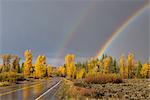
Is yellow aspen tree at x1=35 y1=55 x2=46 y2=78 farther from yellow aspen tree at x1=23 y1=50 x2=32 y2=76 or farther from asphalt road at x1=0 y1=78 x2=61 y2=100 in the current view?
asphalt road at x1=0 y1=78 x2=61 y2=100

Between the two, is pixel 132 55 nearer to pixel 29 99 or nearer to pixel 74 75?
pixel 74 75

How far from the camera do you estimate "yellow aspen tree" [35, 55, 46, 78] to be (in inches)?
3351

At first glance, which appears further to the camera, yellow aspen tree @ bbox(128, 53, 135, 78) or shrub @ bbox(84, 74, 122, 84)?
yellow aspen tree @ bbox(128, 53, 135, 78)

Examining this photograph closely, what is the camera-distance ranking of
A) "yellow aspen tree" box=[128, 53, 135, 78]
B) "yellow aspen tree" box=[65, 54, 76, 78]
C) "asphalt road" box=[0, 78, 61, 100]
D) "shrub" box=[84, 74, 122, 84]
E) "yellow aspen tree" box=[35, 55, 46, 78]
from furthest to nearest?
"yellow aspen tree" box=[128, 53, 135, 78], "yellow aspen tree" box=[65, 54, 76, 78], "yellow aspen tree" box=[35, 55, 46, 78], "shrub" box=[84, 74, 122, 84], "asphalt road" box=[0, 78, 61, 100]

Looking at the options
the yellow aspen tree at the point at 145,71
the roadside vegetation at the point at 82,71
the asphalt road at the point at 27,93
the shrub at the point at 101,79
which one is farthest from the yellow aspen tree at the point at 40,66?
the asphalt road at the point at 27,93

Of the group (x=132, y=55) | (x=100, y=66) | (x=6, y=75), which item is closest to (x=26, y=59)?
(x=6, y=75)

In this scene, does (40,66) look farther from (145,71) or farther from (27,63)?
(145,71)

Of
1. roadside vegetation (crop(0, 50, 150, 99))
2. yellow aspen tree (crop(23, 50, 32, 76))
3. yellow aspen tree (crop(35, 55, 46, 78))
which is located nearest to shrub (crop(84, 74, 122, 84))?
roadside vegetation (crop(0, 50, 150, 99))

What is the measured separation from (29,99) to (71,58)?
97.6 m

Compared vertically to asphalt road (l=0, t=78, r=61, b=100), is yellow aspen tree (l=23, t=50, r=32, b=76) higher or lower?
higher

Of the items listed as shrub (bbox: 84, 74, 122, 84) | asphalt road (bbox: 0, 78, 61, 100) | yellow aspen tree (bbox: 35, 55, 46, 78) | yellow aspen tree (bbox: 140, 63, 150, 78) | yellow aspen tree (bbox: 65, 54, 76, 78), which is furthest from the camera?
yellow aspen tree (bbox: 140, 63, 150, 78)

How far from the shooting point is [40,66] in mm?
86688

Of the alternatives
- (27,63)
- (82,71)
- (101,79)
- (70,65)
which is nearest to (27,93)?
(101,79)

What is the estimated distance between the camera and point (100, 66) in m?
123
